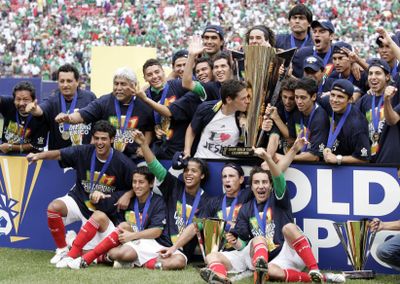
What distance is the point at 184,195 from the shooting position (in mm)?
8125

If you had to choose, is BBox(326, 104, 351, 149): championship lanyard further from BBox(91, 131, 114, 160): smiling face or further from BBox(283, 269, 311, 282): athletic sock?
BBox(91, 131, 114, 160): smiling face

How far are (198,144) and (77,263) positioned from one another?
176 cm

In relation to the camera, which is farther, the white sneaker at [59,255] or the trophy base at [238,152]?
the white sneaker at [59,255]

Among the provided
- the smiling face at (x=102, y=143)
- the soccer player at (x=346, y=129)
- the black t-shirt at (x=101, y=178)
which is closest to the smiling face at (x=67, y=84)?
the black t-shirt at (x=101, y=178)

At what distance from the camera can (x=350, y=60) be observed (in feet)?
28.5

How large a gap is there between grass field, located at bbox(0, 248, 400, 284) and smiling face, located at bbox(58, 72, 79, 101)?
1947mm

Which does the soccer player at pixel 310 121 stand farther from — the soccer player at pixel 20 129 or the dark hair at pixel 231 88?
the soccer player at pixel 20 129

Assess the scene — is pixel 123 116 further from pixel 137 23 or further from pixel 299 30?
pixel 137 23

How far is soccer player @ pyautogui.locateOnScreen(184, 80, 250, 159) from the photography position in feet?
26.3

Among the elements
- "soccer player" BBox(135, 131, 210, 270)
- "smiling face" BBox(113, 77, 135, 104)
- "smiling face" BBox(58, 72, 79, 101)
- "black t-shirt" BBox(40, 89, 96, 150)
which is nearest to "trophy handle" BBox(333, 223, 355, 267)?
"soccer player" BBox(135, 131, 210, 270)

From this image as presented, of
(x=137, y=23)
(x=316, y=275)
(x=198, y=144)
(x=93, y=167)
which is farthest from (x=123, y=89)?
(x=137, y=23)

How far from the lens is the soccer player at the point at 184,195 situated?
7.97 metres

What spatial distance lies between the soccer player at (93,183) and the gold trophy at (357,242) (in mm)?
2199

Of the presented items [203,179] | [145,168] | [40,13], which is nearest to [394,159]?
[203,179]
